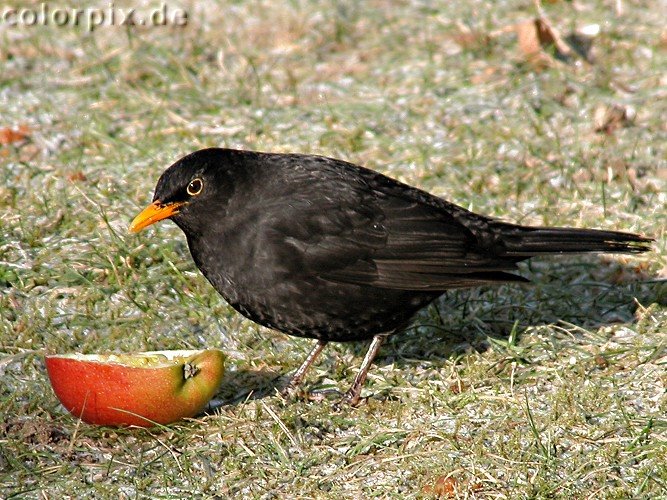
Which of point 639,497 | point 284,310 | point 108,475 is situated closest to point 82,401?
point 108,475

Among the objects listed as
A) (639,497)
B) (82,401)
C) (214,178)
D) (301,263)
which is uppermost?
(214,178)

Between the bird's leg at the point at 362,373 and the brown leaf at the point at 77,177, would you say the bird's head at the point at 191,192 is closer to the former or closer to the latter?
the bird's leg at the point at 362,373

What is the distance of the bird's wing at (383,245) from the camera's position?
502 centimetres

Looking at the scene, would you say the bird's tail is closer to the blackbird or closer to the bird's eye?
the blackbird

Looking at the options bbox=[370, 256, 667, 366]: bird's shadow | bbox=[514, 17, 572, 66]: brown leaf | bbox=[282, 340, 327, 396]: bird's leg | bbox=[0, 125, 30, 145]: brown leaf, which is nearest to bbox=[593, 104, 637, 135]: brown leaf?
bbox=[514, 17, 572, 66]: brown leaf

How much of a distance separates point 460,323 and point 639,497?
1.76 m

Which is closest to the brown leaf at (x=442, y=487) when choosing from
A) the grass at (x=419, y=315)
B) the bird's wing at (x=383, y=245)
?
the grass at (x=419, y=315)

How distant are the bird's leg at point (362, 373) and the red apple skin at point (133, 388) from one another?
2.48 ft

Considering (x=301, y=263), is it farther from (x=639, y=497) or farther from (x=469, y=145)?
(x=469, y=145)

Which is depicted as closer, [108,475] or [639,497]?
[639,497]

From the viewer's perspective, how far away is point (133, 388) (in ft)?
14.7

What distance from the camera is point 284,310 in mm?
4883

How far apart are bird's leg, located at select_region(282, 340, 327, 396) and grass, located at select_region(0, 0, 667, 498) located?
3.7 inches

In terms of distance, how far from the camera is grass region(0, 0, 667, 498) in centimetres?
444
